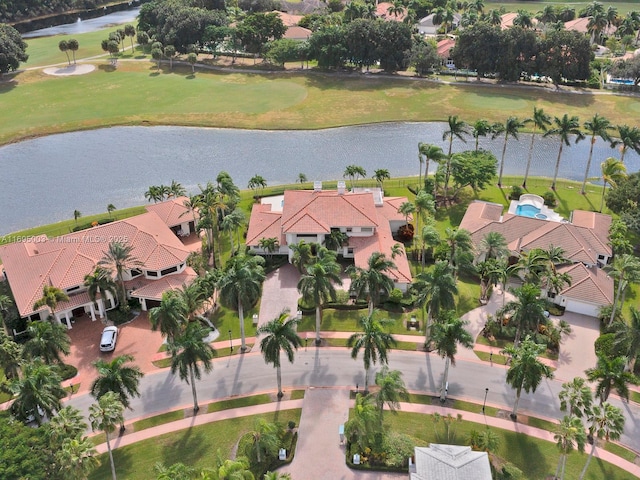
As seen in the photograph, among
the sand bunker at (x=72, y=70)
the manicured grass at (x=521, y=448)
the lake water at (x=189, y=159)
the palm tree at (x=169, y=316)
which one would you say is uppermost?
the sand bunker at (x=72, y=70)

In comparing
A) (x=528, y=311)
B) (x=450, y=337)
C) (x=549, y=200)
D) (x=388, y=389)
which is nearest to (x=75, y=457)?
(x=388, y=389)

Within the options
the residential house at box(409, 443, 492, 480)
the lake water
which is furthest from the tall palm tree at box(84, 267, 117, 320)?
the residential house at box(409, 443, 492, 480)

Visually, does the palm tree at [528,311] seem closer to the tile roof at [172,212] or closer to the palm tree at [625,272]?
the palm tree at [625,272]

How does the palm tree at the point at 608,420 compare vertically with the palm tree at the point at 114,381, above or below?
above

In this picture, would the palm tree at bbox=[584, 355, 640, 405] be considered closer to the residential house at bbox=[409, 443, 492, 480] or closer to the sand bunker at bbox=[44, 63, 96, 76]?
the residential house at bbox=[409, 443, 492, 480]

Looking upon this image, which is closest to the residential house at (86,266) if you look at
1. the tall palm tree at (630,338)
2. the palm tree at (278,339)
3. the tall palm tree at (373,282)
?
the palm tree at (278,339)

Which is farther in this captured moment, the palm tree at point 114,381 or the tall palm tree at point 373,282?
the tall palm tree at point 373,282

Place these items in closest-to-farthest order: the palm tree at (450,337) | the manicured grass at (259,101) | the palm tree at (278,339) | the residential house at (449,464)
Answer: the residential house at (449,464) → the palm tree at (450,337) → the palm tree at (278,339) → the manicured grass at (259,101)
